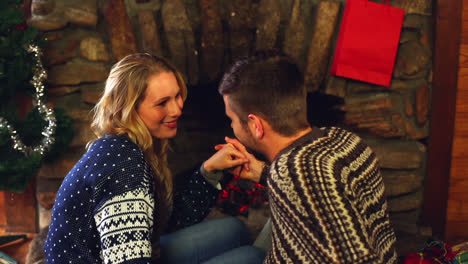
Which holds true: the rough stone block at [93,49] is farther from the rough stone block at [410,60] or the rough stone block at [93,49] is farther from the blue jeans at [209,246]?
the rough stone block at [410,60]

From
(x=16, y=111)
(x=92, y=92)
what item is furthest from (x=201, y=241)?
(x=16, y=111)

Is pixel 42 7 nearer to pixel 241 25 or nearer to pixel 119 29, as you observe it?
pixel 119 29

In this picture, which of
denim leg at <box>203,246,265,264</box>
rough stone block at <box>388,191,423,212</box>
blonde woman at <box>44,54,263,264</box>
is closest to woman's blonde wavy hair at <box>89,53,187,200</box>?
blonde woman at <box>44,54,263,264</box>

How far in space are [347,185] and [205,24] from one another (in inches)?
43.5

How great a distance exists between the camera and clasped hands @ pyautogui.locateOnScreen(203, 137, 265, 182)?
4.38 feet

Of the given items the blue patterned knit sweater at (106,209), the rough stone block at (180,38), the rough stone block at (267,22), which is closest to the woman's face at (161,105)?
→ the blue patterned knit sweater at (106,209)

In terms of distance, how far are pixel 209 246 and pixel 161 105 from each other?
55 cm

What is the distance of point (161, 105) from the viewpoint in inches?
49.6

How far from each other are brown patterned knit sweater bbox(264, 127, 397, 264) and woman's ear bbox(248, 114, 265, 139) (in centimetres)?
11

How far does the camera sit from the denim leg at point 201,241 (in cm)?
138

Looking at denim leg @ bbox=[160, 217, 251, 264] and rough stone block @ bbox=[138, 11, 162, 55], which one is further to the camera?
rough stone block @ bbox=[138, 11, 162, 55]

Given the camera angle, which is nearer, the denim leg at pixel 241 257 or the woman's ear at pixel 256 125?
the woman's ear at pixel 256 125

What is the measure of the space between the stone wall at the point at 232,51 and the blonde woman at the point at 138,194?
49 cm

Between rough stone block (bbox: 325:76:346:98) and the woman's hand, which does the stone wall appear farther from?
the woman's hand
